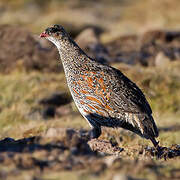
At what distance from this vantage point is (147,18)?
4141 cm

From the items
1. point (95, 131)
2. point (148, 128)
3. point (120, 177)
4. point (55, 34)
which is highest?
point (55, 34)

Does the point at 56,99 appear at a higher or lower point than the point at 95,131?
lower

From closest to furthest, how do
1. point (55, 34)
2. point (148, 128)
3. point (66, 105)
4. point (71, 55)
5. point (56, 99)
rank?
point (148, 128) → point (71, 55) → point (55, 34) → point (66, 105) → point (56, 99)

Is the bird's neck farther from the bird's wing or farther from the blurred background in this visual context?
the blurred background

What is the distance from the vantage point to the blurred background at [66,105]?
18.0 feet

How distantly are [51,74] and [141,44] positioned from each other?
6.19 meters

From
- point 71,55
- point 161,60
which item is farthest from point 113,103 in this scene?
point 161,60

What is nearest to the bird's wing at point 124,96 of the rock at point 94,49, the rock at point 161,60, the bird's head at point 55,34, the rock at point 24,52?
the bird's head at point 55,34

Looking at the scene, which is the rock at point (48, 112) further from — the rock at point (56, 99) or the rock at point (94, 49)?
the rock at point (94, 49)

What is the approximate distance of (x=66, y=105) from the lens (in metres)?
15.5

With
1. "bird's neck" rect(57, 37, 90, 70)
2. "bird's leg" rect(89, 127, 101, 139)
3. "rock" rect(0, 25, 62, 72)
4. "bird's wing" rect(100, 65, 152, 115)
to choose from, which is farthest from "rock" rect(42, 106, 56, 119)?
"bird's wing" rect(100, 65, 152, 115)

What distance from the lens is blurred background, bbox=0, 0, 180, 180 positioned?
5496mm

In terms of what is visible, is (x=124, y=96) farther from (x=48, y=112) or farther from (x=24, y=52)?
(x=24, y=52)

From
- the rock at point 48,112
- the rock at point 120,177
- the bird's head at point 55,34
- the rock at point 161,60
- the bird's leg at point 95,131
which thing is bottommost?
the rock at point 48,112
